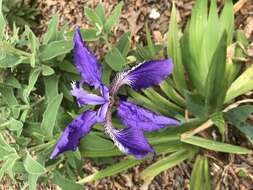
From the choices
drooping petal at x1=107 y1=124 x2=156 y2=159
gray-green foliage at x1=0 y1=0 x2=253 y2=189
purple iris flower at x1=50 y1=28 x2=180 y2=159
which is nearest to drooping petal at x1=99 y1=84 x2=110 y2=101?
purple iris flower at x1=50 y1=28 x2=180 y2=159

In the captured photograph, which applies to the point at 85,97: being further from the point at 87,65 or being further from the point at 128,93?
the point at 128,93

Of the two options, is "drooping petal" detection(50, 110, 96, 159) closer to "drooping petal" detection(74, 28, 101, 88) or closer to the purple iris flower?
the purple iris flower

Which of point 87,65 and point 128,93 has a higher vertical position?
point 87,65

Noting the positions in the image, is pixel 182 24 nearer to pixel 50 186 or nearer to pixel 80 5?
pixel 80 5

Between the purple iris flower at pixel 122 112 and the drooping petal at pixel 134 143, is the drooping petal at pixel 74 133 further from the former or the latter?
the drooping petal at pixel 134 143

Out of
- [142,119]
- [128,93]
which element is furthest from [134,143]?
[128,93]

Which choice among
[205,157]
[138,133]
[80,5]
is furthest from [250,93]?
[80,5]

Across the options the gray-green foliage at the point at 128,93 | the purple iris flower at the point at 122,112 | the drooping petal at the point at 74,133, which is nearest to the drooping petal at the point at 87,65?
the purple iris flower at the point at 122,112
